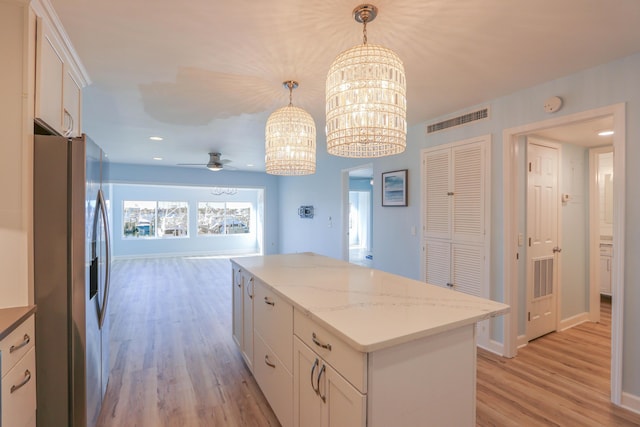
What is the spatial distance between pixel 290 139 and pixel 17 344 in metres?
1.80

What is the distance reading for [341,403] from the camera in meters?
1.26

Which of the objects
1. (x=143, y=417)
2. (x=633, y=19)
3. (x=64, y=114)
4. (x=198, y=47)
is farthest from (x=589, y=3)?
(x=143, y=417)

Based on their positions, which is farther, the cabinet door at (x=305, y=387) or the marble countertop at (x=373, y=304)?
the cabinet door at (x=305, y=387)

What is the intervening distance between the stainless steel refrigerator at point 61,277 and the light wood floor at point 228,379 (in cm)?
55

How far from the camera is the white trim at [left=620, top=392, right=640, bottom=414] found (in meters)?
2.13

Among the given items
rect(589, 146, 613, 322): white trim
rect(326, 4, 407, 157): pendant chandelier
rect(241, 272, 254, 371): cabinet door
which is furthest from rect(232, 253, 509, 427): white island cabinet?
rect(589, 146, 613, 322): white trim

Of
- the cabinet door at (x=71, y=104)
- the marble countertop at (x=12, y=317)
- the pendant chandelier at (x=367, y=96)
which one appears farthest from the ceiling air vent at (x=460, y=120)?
the marble countertop at (x=12, y=317)

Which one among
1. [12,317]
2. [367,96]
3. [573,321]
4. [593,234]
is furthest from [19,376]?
[593,234]

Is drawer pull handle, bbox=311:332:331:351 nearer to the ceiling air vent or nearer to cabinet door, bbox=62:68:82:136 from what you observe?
cabinet door, bbox=62:68:82:136

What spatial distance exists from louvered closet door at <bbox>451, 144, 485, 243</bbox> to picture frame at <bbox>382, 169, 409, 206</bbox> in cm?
70

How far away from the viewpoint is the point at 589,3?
1.58 metres

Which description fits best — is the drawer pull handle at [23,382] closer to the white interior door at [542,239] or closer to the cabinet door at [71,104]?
the cabinet door at [71,104]

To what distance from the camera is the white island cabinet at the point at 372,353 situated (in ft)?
3.84

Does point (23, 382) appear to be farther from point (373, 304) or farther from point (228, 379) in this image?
point (373, 304)
